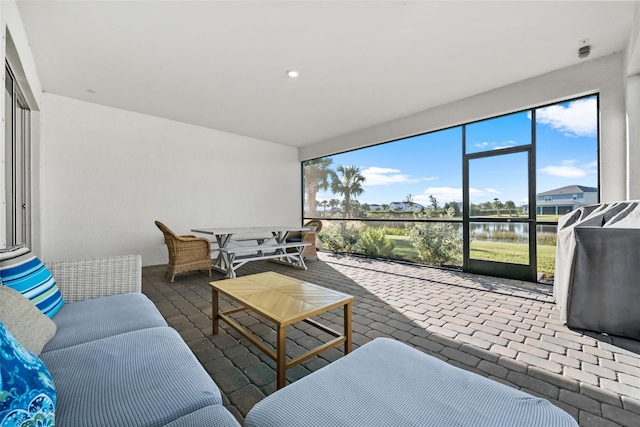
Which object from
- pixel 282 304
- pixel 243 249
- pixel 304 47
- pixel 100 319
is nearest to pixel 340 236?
pixel 243 249

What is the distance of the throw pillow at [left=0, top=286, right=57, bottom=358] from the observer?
42.8 inches

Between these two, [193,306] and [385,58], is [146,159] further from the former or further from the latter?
[385,58]

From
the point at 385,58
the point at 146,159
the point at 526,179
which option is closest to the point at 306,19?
the point at 385,58

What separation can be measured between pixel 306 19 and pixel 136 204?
4.28 metres

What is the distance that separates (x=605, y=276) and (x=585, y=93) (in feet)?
7.92

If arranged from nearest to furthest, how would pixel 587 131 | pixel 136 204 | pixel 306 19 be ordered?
pixel 306 19 → pixel 587 131 → pixel 136 204

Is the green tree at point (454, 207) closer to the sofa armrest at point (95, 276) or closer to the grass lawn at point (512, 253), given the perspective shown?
the grass lawn at point (512, 253)

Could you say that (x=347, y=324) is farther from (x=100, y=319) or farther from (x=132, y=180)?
(x=132, y=180)

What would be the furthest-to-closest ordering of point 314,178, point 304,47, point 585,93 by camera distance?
1. point 314,178
2. point 585,93
3. point 304,47

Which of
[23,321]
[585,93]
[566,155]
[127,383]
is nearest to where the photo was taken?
[127,383]

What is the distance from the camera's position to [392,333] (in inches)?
93.5

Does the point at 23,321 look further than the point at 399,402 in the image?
Yes

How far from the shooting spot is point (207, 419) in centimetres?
84

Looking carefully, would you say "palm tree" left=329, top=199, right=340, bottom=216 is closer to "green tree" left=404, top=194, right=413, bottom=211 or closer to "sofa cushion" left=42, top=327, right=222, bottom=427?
"green tree" left=404, top=194, right=413, bottom=211
